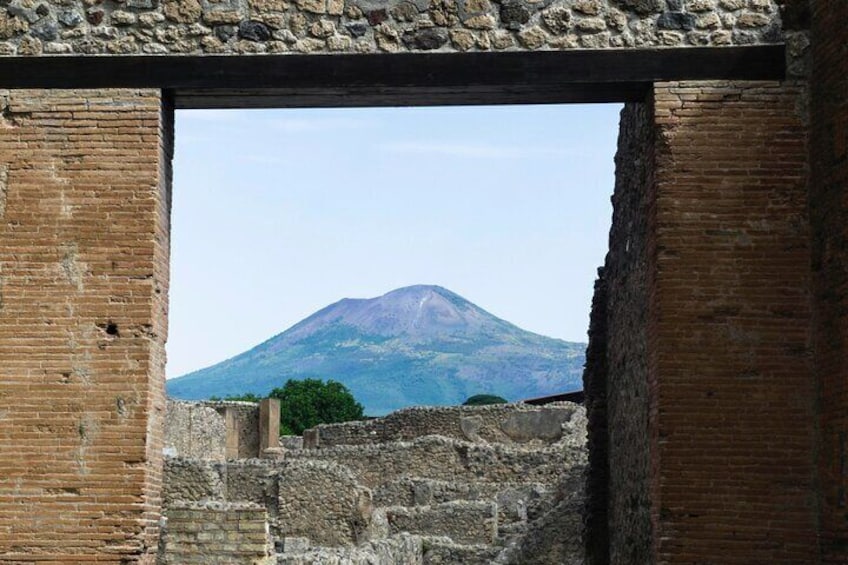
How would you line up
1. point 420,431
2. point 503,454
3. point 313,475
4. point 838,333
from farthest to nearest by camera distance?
point 420,431
point 503,454
point 313,475
point 838,333

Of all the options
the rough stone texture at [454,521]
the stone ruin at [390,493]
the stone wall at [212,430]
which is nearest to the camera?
the stone ruin at [390,493]

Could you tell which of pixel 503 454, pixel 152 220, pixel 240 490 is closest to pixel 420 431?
pixel 503 454

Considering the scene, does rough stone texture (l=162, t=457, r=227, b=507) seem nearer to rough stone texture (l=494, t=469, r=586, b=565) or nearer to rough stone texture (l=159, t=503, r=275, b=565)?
rough stone texture (l=494, t=469, r=586, b=565)

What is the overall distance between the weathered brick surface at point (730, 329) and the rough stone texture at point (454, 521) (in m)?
16.4

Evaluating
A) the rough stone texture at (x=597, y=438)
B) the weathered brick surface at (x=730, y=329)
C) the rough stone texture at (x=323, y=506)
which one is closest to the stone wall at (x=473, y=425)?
the rough stone texture at (x=323, y=506)

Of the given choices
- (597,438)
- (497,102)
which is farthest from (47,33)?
(597,438)

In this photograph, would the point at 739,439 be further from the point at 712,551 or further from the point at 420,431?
the point at 420,431

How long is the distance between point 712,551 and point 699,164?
2225mm

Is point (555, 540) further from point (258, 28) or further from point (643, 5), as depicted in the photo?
point (258, 28)

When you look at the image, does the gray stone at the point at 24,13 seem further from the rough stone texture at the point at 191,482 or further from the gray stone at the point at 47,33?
the rough stone texture at the point at 191,482

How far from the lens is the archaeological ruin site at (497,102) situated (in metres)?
8.91

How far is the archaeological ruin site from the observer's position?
8914 millimetres

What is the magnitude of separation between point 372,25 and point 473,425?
28104mm

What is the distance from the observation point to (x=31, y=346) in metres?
9.15
